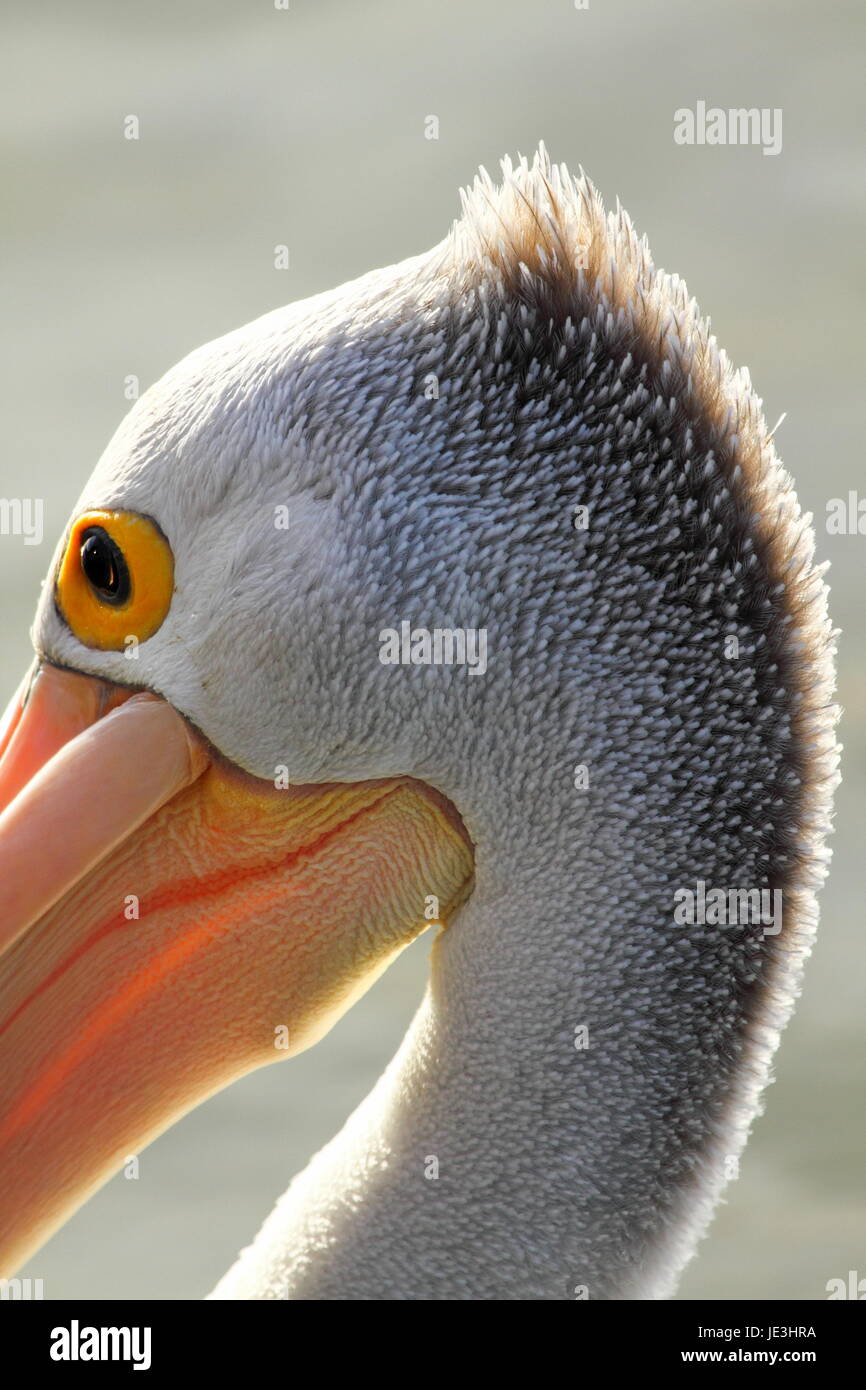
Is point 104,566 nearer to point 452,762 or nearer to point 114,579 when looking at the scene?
point 114,579

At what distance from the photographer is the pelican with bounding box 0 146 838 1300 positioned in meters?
2.55

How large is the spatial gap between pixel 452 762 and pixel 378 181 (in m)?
4.74

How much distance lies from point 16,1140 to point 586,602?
1135 mm

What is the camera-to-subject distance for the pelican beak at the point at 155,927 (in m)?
2.75

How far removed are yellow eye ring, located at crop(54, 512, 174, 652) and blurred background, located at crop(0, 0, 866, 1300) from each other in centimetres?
279

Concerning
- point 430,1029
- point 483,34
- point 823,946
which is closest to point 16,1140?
point 430,1029

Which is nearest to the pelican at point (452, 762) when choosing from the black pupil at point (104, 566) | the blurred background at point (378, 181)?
the black pupil at point (104, 566)

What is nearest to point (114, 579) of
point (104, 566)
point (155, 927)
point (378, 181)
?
point (104, 566)

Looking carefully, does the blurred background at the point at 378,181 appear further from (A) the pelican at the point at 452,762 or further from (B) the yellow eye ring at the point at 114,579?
(B) the yellow eye ring at the point at 114,579

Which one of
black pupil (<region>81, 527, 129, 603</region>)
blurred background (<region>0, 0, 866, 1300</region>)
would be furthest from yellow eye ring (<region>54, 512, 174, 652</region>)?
blurred background (<region>0, 0, 866, 1300</region>)

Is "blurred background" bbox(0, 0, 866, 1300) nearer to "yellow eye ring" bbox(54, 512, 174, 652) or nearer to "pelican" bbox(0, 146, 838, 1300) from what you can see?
"pelican" bbox(0, 146, 838, 1300)

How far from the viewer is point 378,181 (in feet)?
22.8
